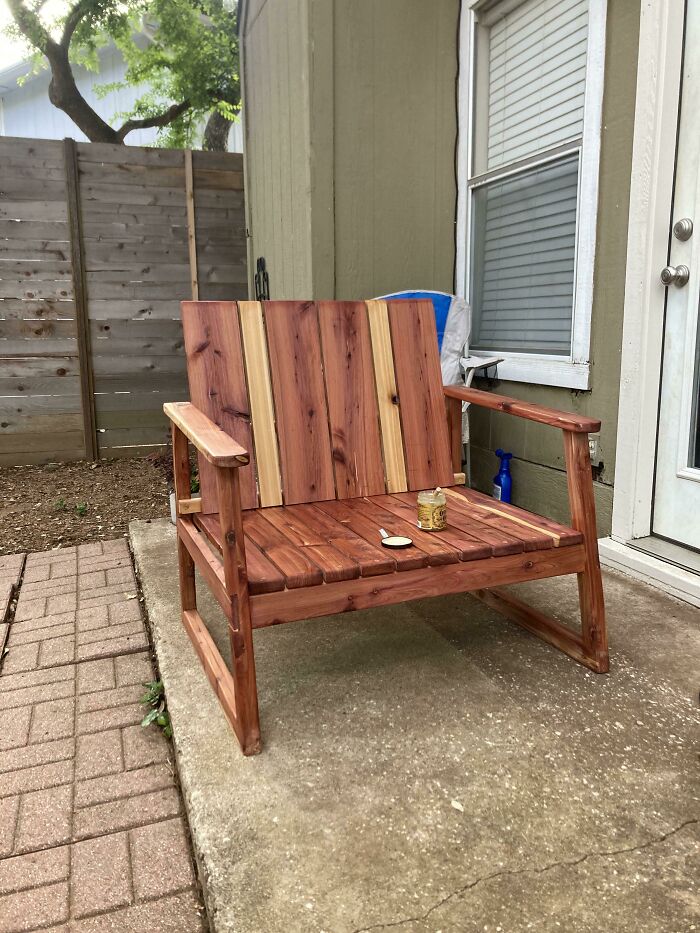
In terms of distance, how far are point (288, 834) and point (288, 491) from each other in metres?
1.02

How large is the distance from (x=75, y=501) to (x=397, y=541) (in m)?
2.96

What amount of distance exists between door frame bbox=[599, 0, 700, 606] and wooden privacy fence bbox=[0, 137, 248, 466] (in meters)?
3.20

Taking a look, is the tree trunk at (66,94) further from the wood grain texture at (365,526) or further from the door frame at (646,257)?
the wood grain texture at (365,526)

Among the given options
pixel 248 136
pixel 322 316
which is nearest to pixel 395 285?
pixel 322 316

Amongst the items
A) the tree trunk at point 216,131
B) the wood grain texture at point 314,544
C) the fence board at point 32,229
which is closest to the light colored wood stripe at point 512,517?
the wood grain texture at point 314,544

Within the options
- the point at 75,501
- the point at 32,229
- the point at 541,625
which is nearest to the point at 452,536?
the point at 541,625

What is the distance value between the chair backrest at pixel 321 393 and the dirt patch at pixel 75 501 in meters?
1.74

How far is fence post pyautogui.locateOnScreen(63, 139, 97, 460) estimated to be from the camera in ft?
14.9

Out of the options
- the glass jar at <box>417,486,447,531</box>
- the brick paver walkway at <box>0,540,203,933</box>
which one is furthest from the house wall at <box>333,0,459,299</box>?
the brick paver walkway at <box>0,540,203,933</box>

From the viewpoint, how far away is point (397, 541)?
5.57 ft

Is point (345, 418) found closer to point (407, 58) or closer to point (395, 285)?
point (395, 285)

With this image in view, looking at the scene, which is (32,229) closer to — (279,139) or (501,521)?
(279,139)

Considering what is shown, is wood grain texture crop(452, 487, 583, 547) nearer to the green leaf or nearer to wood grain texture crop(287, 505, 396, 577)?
wood grain texture crop(287, 505, 396, 577)

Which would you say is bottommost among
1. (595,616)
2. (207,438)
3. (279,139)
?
(595,616)
